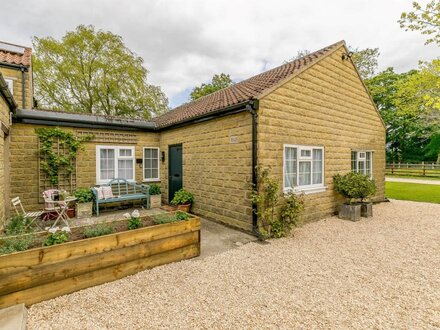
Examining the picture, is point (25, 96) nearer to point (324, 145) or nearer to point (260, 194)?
point (260, 194)

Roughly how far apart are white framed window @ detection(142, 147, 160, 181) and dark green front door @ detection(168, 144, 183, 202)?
88 centimetres

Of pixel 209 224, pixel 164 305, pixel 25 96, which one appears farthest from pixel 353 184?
pixel 25 96

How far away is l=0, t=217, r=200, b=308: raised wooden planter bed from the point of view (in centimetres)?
256

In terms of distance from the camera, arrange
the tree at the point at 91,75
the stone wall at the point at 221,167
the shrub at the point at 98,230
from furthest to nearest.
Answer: the tree at the point at 91,75, the stone wall at the point at 221,167, the shrub at the point at 98,230

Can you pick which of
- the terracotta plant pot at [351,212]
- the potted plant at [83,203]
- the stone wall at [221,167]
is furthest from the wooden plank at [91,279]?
the terracotta plant pot at [351,212]

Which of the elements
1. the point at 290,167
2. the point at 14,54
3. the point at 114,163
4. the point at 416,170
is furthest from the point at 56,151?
the point at 416,170

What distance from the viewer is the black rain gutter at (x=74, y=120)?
6.63 meters

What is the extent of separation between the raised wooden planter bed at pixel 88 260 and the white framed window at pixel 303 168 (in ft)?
10.7

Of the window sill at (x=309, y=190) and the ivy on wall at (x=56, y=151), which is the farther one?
the ivy on wall at (x=56, y=151)

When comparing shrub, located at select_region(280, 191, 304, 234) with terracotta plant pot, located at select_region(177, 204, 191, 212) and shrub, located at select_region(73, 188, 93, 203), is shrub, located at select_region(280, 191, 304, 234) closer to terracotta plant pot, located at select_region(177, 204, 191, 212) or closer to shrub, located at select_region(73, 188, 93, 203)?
terracotta plant pot, located at select_region(177, 204, 191, 212)

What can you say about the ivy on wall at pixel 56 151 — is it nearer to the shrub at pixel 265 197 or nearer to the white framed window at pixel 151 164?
the white framed window at pixel 151 164

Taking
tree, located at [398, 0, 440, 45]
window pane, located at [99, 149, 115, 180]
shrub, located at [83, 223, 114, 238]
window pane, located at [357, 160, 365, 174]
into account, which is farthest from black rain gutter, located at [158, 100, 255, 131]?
tree, located at [398, 0, 440, 45]

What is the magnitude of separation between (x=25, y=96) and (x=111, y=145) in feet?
16.7

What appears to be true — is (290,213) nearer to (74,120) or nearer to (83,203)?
(83,203)
